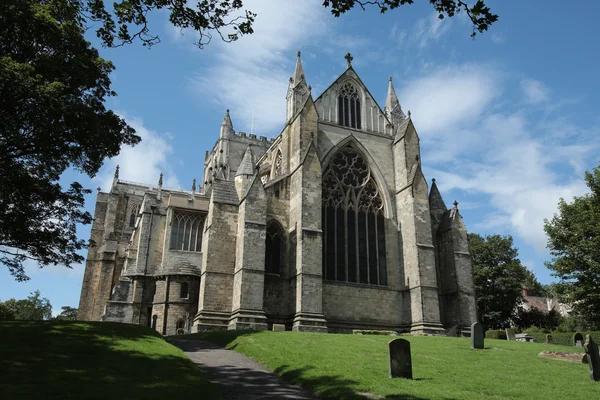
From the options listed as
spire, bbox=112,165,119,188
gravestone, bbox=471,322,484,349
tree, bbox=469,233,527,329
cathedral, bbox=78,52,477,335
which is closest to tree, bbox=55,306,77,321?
spire, bbox=112,165,119,188

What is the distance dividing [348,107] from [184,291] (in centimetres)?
1662

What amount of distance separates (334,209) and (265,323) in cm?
→ 879

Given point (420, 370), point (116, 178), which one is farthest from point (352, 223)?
point (116, 178)

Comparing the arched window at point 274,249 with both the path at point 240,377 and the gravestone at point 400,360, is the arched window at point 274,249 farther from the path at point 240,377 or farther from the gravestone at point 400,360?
the gravestone at point 400,360

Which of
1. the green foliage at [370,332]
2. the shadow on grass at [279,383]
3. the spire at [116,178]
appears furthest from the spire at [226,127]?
the shadow on grass at [279,383]

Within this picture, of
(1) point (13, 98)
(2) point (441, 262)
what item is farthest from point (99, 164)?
(2) point (441, 262)

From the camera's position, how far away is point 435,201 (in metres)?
33.3

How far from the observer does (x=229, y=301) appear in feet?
88.4

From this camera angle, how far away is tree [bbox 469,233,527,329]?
151 ft

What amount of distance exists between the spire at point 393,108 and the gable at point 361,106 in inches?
28.3

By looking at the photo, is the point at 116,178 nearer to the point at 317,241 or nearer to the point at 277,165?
the point at 277,165

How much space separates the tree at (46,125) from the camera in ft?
50.0

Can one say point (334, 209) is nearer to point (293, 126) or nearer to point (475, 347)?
point (293, 126)

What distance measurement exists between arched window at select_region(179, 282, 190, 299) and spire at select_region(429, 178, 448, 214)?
1737 centimetres
